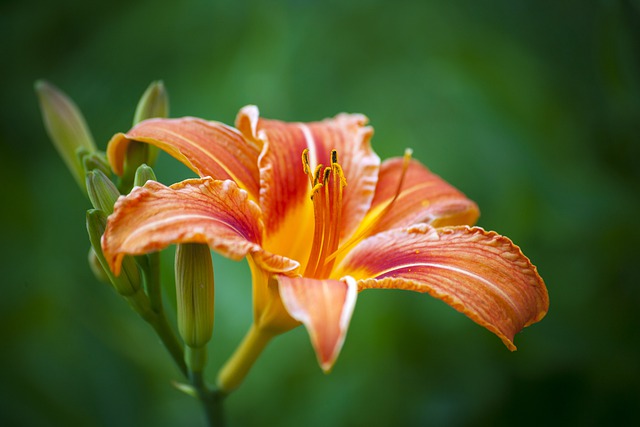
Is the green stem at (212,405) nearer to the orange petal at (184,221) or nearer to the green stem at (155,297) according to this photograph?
the green stem at (155,297)

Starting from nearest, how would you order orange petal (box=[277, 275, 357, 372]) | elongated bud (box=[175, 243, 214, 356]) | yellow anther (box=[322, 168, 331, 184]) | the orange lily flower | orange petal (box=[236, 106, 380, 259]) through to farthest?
1. orange petal (box=[277, 275, 357, 372])
2. the orange lily flower
3. elongated bud (box=[175, 243, 214, 356])
4. yellow anther (box=[322, 168, 331, 184])
5. orange petal (box=[236, 106, 380, 259])

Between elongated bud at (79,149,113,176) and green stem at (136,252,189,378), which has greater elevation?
elongated bud at (79,149,113,176)

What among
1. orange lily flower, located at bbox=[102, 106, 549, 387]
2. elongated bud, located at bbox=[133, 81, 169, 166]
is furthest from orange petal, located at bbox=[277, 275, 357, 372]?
elongated bud, located at bbox=[133, 81, 169, 166]

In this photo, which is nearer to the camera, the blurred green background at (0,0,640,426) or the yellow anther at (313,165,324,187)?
the yellow anther at (313,165,324,187)

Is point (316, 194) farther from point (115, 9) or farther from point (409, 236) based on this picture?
point (115, 9)

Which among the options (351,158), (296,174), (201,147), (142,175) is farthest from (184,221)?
(351,158)

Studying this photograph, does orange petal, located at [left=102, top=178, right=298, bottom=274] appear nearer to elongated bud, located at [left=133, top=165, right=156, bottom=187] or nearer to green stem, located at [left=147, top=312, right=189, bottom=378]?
elongated bud, located at [left=133, top=165, right=156, bottom=187]

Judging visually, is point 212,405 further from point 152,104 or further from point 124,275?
point 152,104

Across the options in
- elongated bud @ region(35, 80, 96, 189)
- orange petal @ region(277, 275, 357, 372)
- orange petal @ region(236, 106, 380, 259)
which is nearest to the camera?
orange petal @ region(277, 275, 357, 372)

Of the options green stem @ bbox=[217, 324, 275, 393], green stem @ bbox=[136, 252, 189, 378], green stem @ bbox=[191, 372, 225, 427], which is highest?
green stem @ bbox=[136, 252, 189, 378]
